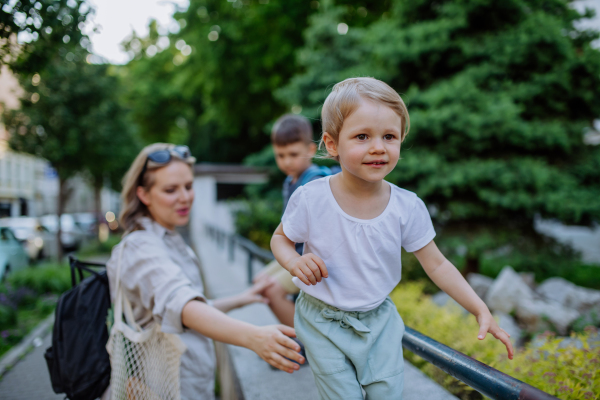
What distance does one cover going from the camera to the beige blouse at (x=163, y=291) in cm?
166

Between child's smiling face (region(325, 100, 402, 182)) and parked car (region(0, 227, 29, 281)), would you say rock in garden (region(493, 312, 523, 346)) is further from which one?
parked car (region(0, 227, 29, 281))

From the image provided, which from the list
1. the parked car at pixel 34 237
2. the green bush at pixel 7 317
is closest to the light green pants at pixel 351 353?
the green bush at pixel 7 317

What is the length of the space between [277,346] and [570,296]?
5.52m

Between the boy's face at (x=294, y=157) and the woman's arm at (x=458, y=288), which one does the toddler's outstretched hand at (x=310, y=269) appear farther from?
the boy's face at (x=294, y=157)

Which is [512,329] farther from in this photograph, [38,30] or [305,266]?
[38,30]

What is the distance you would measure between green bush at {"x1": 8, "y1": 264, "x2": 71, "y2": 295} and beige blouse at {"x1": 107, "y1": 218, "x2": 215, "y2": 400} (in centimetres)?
641

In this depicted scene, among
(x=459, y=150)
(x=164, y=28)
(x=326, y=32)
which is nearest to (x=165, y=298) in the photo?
(x=459, y=150)

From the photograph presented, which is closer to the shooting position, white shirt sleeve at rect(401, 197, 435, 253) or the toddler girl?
the toddler girl

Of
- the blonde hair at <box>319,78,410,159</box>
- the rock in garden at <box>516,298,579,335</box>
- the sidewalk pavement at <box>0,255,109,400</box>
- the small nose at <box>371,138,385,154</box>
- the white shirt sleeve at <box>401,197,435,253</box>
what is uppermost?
the blonde hair at <box>319,78,410,159</box>

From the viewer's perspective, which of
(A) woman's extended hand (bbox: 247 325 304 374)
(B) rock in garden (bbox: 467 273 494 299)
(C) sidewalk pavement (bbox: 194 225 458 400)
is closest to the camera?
(A) woman's extended hand (bbox: 247 325 304 374)

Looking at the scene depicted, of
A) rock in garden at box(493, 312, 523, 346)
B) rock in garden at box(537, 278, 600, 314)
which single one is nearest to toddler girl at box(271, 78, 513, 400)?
rock in garden at box(493, 312, 523, 346)

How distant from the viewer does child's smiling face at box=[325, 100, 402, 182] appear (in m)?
1.26

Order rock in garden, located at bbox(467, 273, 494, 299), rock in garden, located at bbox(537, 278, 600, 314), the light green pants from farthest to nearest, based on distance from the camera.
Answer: rock in garden, located at bbox(467, 273, 494, 299), rock in garden, located at bbox(537, 278, 600, 314), the light green pants

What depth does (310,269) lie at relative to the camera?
1239 mm
